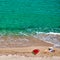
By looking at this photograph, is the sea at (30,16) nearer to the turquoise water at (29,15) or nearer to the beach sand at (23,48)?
the turquoise water at (29,15)

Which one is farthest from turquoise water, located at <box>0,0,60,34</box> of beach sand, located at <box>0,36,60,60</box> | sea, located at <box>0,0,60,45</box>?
beach sand, located at <box>0,36,60,60</box>

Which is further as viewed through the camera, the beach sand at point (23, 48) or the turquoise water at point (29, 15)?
the turquoise water at point (29, 15)

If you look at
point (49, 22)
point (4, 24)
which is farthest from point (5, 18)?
point (49, 22)

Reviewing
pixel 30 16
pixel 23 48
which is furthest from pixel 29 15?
pixel 23 48

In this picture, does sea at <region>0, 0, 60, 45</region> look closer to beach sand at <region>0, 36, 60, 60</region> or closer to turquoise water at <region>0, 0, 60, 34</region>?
turquoise water at <region>0, 0, 60, 34</region>

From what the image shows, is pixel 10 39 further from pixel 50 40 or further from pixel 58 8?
pixel 58 8

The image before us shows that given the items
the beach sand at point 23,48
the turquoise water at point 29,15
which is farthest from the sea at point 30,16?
the beach sand at point 23,48

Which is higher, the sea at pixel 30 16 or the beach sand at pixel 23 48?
the sea at pixel 30 16
